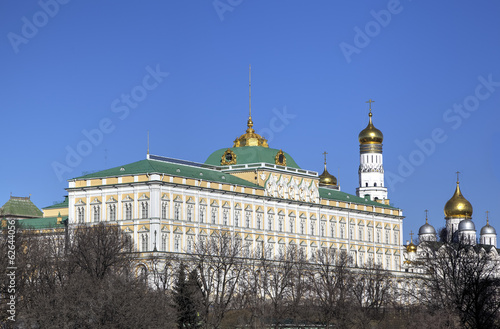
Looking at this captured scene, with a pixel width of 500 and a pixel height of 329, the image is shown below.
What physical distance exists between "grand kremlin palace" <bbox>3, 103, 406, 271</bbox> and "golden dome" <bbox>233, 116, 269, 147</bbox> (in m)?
0.15

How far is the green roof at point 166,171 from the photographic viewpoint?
149 meters

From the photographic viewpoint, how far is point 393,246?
627 feet

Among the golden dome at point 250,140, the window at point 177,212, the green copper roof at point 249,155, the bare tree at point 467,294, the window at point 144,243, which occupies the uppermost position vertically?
the golden dome at point 250,140

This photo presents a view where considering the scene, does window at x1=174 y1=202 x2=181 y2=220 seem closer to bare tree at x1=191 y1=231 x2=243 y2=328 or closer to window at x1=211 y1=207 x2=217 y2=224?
bare tree at x1=191 y1=231 x2=243 y2=328

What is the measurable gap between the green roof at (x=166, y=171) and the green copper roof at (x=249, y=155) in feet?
27.1

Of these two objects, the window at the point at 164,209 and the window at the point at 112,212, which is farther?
the window at the point at 112,212

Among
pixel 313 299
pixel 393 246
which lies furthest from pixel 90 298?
pixel 393 246

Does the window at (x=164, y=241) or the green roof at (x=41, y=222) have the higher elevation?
the green roof at (x=41, y=222)

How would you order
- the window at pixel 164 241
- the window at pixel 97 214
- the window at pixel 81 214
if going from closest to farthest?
1. the window at pixel 164 241
2. the window at pixel 97 214
3. the window at pixel 81 214

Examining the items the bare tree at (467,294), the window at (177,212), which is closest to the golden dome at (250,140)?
the window at (177,212)

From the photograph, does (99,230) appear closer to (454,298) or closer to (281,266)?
(281,266)

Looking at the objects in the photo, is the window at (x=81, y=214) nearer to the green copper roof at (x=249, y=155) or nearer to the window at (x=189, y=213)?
the window at (x=189, y=213)

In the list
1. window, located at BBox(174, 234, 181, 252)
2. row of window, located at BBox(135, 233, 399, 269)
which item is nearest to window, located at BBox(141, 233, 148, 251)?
row of window, located at BBox(135, 233, 399, 269)

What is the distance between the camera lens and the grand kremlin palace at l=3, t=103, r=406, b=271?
481 feet
